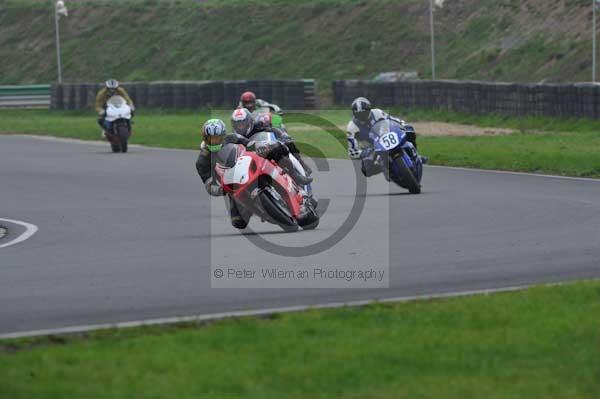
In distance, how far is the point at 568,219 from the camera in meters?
13.7

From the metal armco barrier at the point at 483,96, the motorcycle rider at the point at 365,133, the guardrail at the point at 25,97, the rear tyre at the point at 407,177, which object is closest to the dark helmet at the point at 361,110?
the motorcycle rider at the point at 365,133

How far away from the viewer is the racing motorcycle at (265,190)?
13.1 metres

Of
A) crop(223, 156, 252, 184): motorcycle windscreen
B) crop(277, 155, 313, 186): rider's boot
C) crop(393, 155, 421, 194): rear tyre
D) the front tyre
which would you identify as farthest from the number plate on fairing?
the front tyre

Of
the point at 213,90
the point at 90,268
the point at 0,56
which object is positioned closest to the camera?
the point at 90,268

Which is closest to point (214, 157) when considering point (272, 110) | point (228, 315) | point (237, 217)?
point (237, 217)

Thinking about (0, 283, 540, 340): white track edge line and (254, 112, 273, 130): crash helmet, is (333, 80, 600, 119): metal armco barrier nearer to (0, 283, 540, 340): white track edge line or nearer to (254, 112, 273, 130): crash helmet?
(254, 112, 273, 130): crash helmet

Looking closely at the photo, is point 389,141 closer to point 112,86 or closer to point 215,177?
point 215,177

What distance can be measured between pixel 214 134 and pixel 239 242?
179cm

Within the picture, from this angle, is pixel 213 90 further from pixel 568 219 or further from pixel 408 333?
pixel 408 333

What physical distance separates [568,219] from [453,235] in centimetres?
161

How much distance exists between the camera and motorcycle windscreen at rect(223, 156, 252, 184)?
13.1 metres

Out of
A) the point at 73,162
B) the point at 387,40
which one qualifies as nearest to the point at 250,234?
the point at 73,162

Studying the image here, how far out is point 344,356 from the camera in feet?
23.8

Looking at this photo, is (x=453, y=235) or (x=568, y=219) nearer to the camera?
(x=453, y=235)
